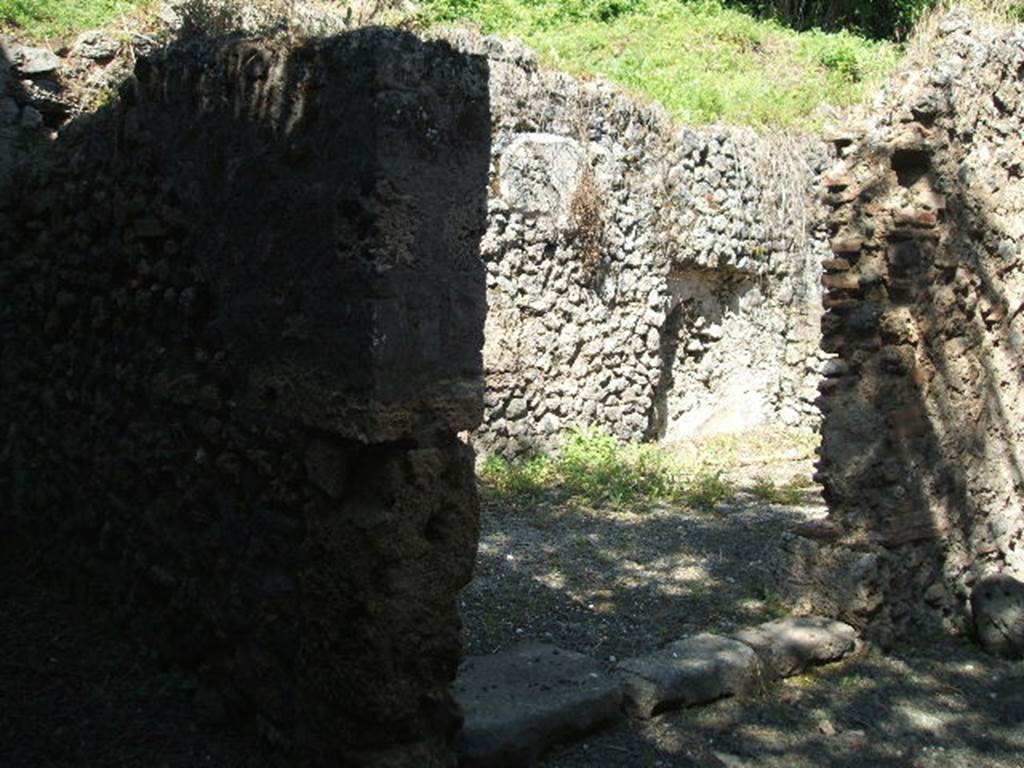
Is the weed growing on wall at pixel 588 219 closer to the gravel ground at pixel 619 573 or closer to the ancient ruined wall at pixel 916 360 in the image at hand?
the gravel ground at pixel 619 573

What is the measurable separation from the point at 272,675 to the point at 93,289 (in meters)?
1.82

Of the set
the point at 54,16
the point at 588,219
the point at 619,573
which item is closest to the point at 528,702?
the point at 619,573

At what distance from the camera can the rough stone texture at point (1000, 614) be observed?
5164 millimetres

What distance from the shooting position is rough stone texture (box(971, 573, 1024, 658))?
516 cm

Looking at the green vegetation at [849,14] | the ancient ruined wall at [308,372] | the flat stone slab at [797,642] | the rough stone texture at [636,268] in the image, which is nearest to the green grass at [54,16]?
the rough stone texture at [636,268]

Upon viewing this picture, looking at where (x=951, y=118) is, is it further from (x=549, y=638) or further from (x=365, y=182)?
(x=365, y=182)

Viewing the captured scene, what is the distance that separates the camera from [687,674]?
14.3ft

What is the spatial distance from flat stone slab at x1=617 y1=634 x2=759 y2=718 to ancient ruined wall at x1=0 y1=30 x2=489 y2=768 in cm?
108

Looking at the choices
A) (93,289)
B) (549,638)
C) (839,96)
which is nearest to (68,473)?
(93,289)

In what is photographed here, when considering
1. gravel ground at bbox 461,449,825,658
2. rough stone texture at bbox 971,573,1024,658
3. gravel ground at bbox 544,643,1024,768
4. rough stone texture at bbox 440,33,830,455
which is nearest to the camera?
gravel ground at bbox 544,643,1024,768

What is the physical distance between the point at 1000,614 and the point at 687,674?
181cm

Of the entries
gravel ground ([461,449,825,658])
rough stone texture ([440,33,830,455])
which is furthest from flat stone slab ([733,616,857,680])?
rough stone texture ([440,33,830,455])

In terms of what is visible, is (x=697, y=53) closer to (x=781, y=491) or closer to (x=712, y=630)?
(x=781, y=491)

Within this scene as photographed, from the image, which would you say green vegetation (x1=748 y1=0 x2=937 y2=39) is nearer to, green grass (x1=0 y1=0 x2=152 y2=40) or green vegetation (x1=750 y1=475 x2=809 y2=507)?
green vegetation (x1=750 y1=475 x2=809 y2=507)
